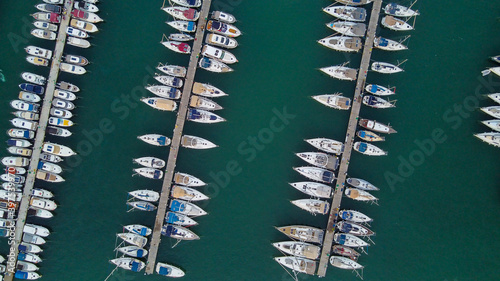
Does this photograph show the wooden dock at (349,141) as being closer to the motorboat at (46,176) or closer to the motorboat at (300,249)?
the motorboat at (300,249)

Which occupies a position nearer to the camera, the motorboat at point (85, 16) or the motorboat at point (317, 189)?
the motorboat at point (317, 189)

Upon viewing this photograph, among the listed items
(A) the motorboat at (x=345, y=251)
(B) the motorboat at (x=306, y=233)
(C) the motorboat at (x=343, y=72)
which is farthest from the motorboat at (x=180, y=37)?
(A) the motorboat at (x=345, y=251)

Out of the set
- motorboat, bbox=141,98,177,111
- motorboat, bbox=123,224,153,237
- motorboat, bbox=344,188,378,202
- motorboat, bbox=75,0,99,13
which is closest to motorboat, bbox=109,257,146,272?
motorboat, bbox=123,224,153,237

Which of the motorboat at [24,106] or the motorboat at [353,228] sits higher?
the motorboat at [24,106]

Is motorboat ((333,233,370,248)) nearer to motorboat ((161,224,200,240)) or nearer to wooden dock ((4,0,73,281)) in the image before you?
motorboat ((161,224,200,240))

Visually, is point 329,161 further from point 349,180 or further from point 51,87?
point 51,87

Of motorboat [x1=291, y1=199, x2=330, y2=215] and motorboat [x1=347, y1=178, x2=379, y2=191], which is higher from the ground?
motorboat [x1=347, y1=178, x2=379, y2=191]
